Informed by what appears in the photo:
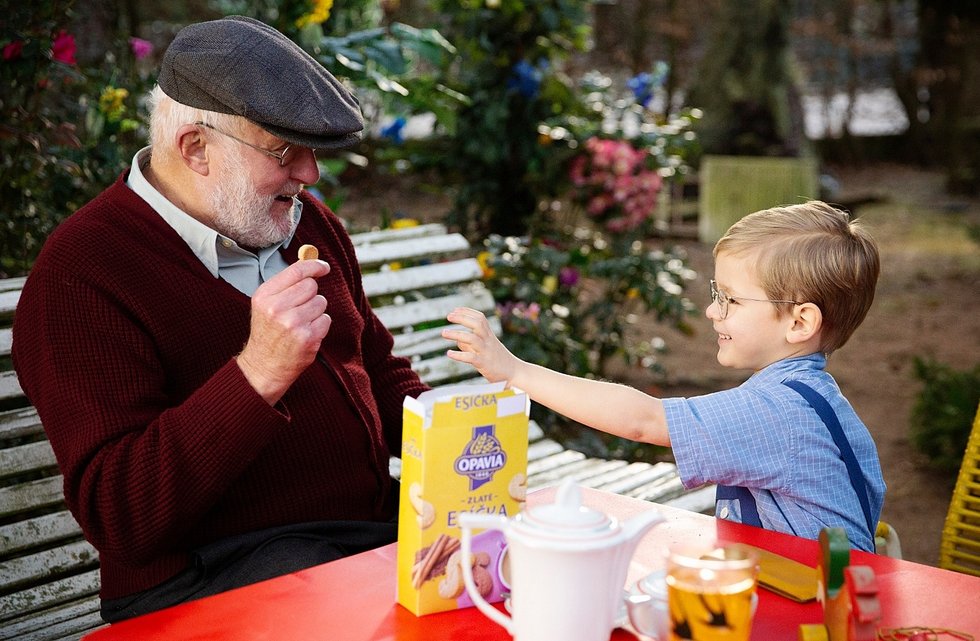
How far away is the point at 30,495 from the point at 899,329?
232 inches

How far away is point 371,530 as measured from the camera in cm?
220

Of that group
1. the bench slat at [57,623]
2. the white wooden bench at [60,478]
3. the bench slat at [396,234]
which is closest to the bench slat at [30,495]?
the white wooden bench at [60,478]

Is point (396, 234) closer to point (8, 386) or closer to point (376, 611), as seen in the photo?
point (8, 386)

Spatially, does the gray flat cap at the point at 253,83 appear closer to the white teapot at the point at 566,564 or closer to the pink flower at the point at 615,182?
the white teapot at the point at 566,564

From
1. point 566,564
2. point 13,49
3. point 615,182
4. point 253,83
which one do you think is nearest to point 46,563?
point 253,83

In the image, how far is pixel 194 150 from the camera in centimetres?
218

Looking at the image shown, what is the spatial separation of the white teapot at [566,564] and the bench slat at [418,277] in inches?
81.1

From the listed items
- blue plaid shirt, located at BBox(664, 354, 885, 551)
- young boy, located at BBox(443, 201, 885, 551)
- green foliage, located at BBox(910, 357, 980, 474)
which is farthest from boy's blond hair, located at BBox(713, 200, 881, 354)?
green foliage, located at BBox(910, 357, 980, 474)

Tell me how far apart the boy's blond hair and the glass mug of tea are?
82cm

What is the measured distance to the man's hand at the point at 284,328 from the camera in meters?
1.79

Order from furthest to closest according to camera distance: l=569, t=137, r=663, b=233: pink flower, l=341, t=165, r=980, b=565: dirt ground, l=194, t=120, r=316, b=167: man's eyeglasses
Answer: l=569, t=137, r=663, b=233: pink flower → l=341, t=165, r=980, b=565: dirt ground → l=194, t=120, r=316, b=167: man's eyeglasses

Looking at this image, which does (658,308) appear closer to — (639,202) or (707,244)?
(639,202)

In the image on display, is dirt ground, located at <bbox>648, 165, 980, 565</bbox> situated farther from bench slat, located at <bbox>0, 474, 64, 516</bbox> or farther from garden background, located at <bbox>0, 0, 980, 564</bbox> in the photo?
bench slat, located at <bbox>0, 474, 64, 516</bbox>

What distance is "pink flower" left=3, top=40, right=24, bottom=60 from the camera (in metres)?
3.14
